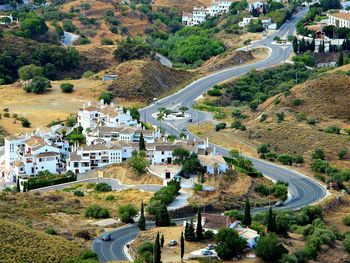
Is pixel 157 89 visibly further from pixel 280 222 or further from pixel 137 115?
pixel 280 222

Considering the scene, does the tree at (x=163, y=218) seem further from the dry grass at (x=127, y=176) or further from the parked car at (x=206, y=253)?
the dry grass at (x=127, y=176)

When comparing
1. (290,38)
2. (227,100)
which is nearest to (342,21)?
(290,38)

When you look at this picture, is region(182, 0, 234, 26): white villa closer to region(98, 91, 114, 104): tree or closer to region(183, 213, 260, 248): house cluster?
region(98, 91, 114, 104): tree

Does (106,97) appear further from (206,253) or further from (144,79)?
(206,253)

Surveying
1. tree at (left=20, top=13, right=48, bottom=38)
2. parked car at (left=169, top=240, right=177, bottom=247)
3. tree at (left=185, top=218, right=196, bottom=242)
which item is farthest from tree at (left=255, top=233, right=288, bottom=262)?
tree at (left=20, top=13, right=48, bottom=38)

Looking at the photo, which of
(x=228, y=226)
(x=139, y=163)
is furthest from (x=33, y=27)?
(x=228, y=226)

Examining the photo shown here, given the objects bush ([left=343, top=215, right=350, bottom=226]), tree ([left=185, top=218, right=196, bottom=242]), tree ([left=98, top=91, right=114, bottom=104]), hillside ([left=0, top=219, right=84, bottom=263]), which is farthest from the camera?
tree ([left=98, top=91, right=114, bottom=104])
